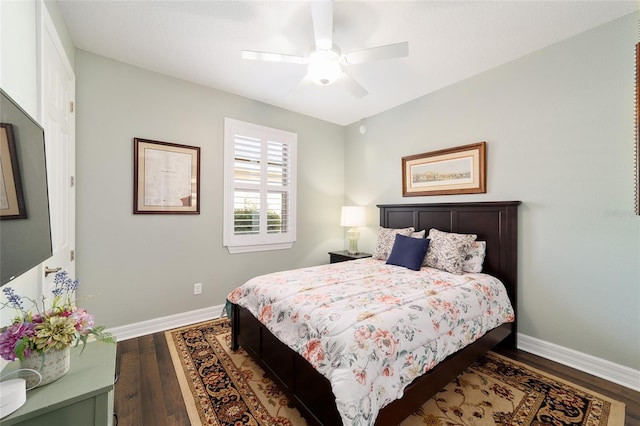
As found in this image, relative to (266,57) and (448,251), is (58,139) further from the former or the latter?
(448,251)

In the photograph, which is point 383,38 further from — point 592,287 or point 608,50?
point 592,287

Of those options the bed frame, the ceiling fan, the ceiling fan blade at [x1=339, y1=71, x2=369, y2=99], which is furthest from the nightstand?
the ceiling fan

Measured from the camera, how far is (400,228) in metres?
3.56

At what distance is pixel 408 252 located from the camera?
2812 mm

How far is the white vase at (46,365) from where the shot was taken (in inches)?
38.7

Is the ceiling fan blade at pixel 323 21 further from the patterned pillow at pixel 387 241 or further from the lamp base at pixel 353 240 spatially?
the lamp base at pixel 353 240

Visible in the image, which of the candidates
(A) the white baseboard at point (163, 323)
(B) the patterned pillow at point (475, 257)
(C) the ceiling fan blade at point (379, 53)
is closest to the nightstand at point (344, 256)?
(B) the patterned pillow at point (475, 257)

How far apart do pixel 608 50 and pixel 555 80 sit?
34 cm

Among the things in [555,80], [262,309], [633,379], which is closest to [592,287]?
[633,379]

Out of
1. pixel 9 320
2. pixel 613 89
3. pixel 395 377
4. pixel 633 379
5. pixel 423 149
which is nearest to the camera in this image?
pixel 9 320

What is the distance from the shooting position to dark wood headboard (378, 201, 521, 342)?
2564mm

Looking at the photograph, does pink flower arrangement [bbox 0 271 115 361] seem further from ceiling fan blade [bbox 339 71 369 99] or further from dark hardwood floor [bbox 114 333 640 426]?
ceiling fan blade [bbox 339 71 369 99]

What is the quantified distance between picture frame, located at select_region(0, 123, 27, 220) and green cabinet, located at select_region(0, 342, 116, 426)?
0.64m

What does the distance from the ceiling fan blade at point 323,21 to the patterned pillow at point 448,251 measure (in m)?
2.10
